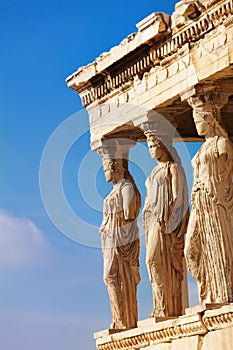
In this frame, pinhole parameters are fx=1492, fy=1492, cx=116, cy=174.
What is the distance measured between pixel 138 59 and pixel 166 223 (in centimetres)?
220

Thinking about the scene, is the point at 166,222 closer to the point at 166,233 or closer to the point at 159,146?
the point at 166,233

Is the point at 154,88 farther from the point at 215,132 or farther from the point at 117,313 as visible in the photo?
the point at 117,313

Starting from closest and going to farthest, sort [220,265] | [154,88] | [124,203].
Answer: [220,265] → [154,88] → [124,203]

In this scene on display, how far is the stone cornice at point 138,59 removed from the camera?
58.5 ft

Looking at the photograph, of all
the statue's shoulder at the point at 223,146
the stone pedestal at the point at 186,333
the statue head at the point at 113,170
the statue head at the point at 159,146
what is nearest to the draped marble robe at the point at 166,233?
the statue head at the point at 159,146

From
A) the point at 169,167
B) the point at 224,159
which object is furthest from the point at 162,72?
the point at 224,159

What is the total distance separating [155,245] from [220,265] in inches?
71.8

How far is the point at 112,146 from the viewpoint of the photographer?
21.0 meters

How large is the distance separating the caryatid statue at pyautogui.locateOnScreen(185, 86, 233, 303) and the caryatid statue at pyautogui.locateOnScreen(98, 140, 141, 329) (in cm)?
234

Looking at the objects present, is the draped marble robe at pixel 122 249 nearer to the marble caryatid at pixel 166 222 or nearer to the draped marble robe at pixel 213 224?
the marble caryatid at pixel 166 222

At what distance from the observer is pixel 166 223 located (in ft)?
64.9

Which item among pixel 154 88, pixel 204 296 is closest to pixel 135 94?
pixel 154 88

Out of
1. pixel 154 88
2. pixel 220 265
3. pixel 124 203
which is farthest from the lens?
pixel 124 203

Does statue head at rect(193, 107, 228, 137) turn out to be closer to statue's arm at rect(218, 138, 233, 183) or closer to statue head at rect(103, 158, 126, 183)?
statue's arm at rect(218, 138, 233, 183)
